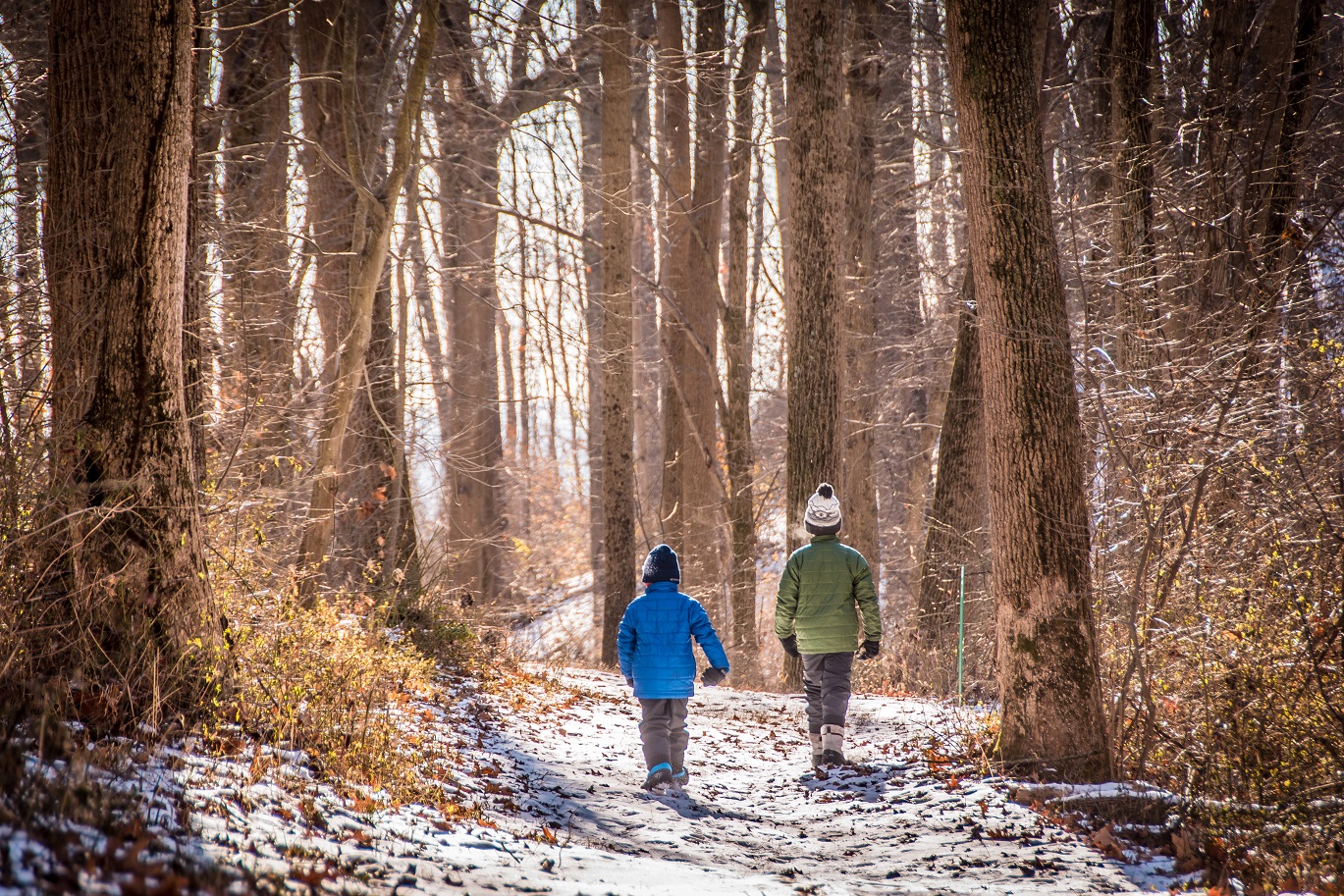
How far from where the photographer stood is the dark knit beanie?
6.81 meters

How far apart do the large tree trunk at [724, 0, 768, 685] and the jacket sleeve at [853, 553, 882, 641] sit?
278 inches

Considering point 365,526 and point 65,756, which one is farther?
point 365,526

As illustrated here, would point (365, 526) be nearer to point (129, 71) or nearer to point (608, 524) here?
point (608, 524)

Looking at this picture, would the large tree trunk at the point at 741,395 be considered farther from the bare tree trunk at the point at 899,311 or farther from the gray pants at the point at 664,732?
the gray pants at the point at 664,732

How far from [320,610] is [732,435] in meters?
9.16

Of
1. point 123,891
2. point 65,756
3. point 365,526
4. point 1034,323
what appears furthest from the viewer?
point 365,526

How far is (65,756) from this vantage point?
394 centimetres

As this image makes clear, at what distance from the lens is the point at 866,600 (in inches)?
283

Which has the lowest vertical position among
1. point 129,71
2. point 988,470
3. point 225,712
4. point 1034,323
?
point 225,712

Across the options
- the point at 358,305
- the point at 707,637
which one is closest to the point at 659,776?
the point at 707,637

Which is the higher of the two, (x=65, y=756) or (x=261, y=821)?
(x=65, y=756)

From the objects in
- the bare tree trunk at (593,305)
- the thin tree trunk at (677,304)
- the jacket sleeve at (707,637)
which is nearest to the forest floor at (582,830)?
the jacket sleeve at (707,637)

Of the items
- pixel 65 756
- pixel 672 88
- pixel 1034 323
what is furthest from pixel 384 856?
pixel 672 88

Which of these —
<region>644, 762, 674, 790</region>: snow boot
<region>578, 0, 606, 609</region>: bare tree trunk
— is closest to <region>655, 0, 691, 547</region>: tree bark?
<region>578, 0, 606, 609</region>: bare tree trunk
